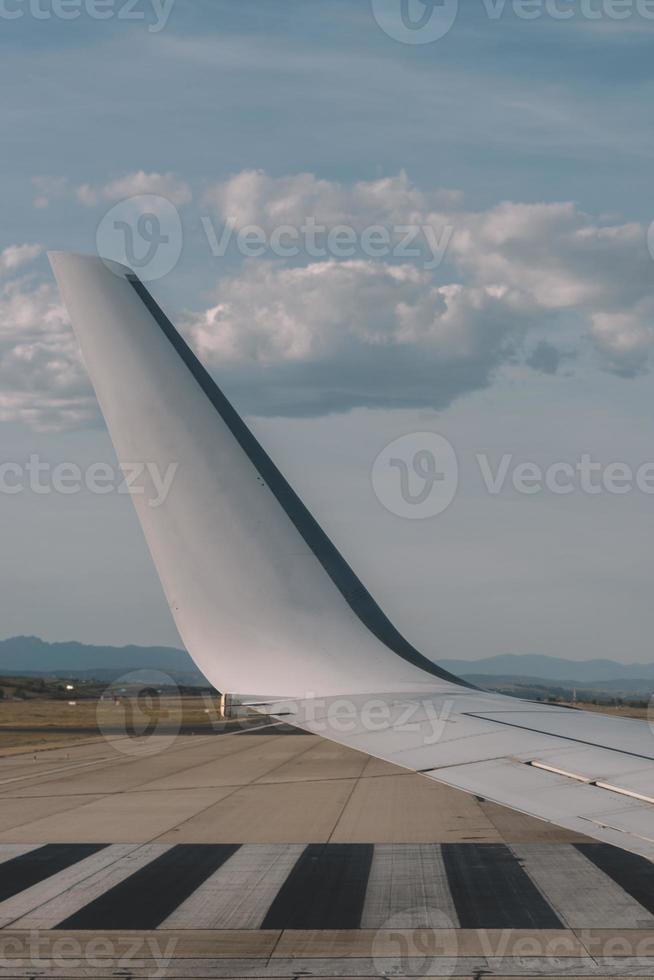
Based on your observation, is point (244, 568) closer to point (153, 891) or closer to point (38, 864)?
point (153, 891)

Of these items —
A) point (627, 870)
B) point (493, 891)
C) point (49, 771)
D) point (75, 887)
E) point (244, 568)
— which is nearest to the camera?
point (244, 568)

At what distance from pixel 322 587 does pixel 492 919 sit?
665 centimetres

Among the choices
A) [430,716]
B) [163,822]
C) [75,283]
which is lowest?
[163,822]

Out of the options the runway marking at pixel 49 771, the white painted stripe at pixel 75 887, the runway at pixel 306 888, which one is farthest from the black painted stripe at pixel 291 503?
the runway marking at pixel 49 771

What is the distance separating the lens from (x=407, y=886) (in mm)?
12273

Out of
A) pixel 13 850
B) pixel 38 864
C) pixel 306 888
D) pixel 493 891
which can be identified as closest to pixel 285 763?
pixel 13 850

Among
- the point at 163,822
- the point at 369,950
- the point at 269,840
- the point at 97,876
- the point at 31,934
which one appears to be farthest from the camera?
the point at 163,822

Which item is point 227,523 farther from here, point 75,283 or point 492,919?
point 492,919

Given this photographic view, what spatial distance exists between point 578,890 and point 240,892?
3.81 metres

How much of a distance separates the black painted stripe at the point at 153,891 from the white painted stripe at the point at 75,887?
144 millimetres

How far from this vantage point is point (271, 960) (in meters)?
9.05

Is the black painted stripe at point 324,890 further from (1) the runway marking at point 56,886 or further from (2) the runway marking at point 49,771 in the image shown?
(2) the runway marking at point 49,771

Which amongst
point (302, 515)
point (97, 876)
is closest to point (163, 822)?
point (97, 876)

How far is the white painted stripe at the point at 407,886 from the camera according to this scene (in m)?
10.8
